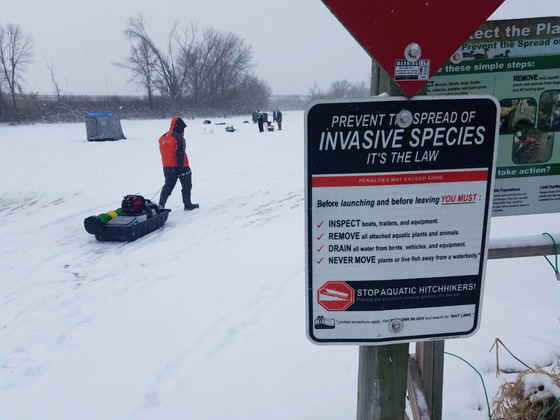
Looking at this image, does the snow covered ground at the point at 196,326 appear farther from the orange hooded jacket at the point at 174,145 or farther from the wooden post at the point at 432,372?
the orange hooded jacket at the point at 174,145

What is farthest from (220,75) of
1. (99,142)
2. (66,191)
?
(66,191)

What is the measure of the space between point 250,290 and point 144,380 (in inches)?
67.4

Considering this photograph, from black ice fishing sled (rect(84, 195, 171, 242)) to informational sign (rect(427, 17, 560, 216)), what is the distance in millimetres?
5698

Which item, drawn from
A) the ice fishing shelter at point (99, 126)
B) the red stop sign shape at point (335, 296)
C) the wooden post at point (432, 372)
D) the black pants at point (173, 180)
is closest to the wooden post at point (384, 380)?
the red stop sign shape at point (335, 296)

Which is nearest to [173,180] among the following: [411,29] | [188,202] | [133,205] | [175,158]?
[175,158]

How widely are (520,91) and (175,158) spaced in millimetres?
7207

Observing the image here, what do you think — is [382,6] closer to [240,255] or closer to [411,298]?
[411,298]

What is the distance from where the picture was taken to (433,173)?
121 cm

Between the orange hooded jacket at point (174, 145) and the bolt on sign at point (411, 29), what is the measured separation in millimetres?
7562

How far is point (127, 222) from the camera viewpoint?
264 inches

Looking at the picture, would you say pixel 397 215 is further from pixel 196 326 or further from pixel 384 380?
pixel 196 326

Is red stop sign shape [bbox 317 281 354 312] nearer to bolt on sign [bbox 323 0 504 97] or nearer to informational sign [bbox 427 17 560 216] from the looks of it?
bolt on sign [bbox 323 0 504 97]

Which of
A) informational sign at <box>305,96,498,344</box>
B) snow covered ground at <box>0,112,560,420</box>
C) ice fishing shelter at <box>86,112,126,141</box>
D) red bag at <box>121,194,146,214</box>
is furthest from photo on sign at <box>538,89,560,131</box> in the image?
ice fishing shelter at <box>86,112,126,141</box>

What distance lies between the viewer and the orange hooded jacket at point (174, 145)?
27.2 feet
